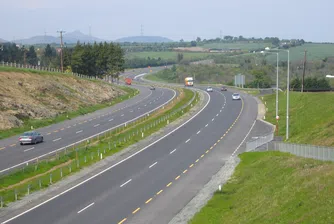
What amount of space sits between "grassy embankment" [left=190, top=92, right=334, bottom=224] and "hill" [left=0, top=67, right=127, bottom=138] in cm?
3021

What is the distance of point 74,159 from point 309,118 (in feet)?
89.2

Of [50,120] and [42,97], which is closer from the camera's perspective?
[50,120]

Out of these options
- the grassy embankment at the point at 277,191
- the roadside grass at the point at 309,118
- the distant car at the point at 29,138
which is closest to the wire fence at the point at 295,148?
the grassy embankment at the point at 277,191

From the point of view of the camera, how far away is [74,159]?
48969 millimetres

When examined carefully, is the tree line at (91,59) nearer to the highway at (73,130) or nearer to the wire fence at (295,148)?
the highway at (73,130)

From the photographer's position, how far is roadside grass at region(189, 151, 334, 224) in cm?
2380

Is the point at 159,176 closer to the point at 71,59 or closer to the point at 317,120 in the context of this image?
the point at 317,120

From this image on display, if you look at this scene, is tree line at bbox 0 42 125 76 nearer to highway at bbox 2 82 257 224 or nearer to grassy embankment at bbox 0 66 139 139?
grassy embankment at bbox 0 66 139 139

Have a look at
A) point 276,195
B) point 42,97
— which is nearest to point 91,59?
point 42,97

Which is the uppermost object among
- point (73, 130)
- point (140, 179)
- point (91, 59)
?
point (91, 59)

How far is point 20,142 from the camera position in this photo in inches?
2231

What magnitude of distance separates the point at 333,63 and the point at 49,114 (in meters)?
136

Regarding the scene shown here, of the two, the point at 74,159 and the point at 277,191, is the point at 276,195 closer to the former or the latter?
the point at 277,191

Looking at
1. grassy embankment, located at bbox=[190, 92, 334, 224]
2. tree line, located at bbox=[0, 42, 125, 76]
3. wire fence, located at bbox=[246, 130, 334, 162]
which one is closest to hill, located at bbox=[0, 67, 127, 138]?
tree line, located at bbox=[0, 42, 125, 76]
